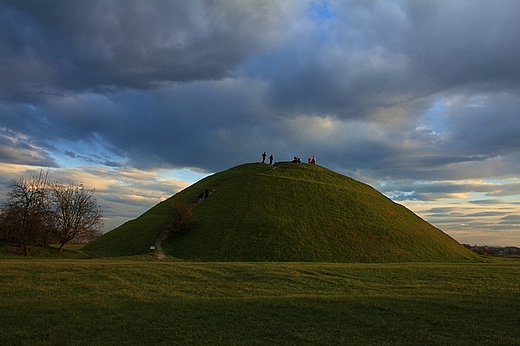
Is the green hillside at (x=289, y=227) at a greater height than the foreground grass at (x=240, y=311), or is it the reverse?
the green hillside at (x=289, y=227)

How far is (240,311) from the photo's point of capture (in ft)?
44.9

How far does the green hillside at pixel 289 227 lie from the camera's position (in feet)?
146

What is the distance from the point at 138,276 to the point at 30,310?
314 inches

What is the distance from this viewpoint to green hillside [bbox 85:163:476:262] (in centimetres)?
4444

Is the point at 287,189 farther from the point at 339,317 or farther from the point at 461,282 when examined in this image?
the point at 339,317

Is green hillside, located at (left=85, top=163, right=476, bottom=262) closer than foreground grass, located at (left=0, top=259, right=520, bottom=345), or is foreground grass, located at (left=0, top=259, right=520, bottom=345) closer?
foreground grass, located at (left=0, top=259, right=520, bottom=345)

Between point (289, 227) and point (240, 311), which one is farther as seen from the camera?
point (289, 227)

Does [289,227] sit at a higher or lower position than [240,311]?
higher

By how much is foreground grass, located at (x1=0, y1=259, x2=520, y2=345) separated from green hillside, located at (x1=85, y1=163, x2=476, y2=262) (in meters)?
21.8

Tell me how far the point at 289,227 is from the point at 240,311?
35.8 m

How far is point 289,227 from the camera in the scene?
161 feet

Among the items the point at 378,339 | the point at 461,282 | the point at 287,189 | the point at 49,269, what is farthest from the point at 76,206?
the point at 378,339

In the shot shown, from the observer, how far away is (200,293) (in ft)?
58.2

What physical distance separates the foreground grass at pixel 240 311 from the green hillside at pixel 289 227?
21.8 metres
